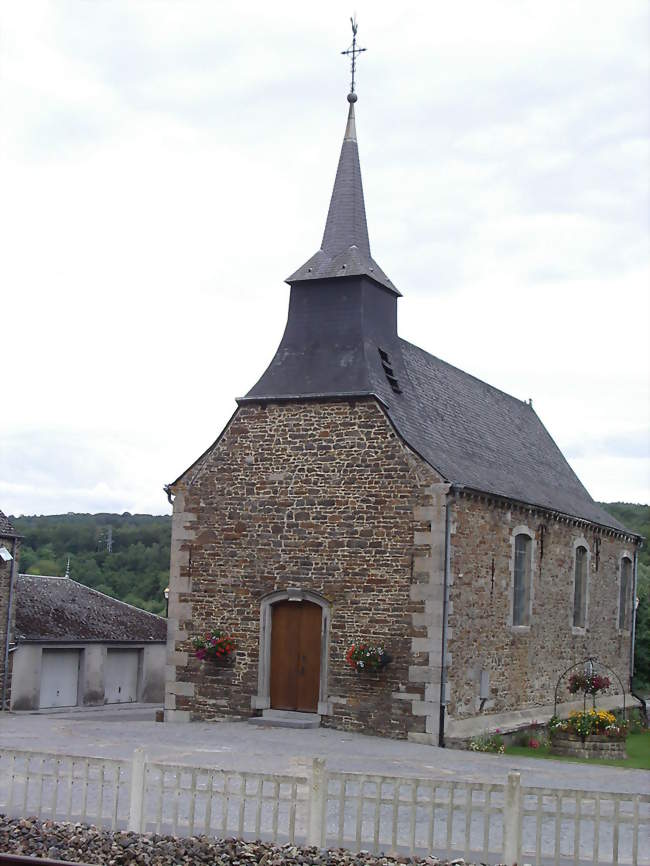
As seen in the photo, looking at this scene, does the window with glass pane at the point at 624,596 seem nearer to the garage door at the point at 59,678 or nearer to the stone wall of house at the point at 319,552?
the stone wall of house at the point at 319,552

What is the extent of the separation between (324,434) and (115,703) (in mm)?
16253

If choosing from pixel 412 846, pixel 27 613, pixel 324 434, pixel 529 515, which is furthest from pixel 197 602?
pixel 412 846

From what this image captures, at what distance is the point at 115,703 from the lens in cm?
3469

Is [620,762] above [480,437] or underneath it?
underneath

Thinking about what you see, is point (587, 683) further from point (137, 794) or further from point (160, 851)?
point (160, 851)

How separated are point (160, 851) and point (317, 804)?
4.75 ft

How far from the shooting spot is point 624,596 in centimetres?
3188

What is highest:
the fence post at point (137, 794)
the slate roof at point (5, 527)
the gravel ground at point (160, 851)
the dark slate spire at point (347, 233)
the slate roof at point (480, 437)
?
the dark slate spire at point (347, 233)

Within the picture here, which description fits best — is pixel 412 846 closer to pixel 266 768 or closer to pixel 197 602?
pixel 266 768

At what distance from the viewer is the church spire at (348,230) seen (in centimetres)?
2330

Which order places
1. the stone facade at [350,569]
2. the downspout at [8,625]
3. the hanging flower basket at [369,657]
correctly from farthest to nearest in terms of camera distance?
the downspout at [8,625] → the stone facade at [350,569] → the hanging flower basket at [369,657]

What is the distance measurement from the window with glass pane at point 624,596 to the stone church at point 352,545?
6.76 meters

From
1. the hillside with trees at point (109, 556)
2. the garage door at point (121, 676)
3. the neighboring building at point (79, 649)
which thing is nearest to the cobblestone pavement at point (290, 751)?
the neighboring building at point (79, 649)

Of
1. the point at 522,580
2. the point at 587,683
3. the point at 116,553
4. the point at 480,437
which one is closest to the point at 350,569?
the point at 522,580
